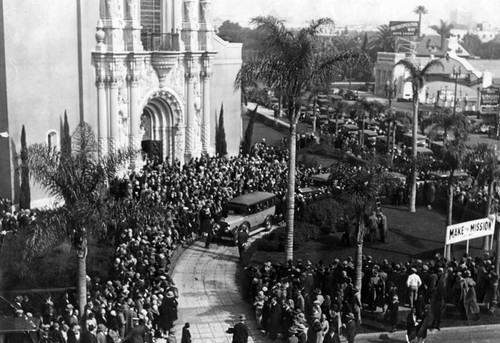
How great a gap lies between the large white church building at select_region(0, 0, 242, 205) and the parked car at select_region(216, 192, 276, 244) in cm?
717

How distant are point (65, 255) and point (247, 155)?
56.4 ft

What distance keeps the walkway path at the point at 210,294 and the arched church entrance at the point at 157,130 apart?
9.92m

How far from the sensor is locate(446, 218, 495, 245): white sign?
60.1 feet

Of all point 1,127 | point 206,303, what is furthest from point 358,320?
point 1,127

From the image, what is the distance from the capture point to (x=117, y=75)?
1175 inches

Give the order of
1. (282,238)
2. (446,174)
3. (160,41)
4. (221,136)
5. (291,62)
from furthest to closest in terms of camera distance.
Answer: (221,136)
(160,41)
(446,174)
(282,238)
(291,62)

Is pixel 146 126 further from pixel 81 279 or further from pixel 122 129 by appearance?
pixel 81 279

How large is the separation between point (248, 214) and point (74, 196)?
10339 millimetres

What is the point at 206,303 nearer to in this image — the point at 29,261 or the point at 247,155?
the point at 29,261

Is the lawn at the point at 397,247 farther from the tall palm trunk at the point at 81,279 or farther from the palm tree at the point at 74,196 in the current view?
the palm tree at the point at 74,196

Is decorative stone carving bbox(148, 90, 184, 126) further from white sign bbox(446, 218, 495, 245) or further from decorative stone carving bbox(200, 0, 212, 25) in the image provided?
white sign bbox(446, 218, 495, 245)

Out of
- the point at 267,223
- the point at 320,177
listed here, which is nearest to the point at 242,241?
the point at 267,223

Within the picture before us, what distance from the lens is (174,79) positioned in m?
33.2

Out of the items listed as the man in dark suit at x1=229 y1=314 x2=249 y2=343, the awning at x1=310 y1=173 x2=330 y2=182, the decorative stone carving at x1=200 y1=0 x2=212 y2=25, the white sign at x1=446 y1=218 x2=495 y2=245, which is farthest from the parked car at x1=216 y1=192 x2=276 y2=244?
the decorative stone carving at x1=200 y1=0 x2=212 y2=25
